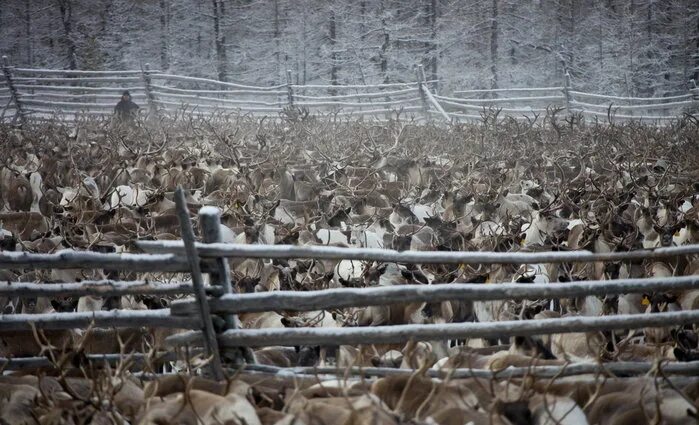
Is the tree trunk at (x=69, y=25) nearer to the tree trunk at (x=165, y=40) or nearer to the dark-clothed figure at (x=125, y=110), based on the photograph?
the tree trunk at (x=165, y=40)

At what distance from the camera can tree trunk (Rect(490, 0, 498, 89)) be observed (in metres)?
31.0

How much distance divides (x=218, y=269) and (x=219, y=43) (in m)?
31.5

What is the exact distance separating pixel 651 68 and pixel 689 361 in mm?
30819

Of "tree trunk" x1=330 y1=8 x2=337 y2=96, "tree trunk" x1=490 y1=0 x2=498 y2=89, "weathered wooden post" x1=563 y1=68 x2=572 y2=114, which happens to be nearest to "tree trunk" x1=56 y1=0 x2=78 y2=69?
"tree trunk" x1=330 y1=8 x2=337 y2=96

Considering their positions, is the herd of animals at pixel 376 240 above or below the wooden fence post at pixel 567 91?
below

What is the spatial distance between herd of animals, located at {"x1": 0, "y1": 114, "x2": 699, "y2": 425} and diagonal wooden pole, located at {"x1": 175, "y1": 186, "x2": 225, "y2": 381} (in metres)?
0.25

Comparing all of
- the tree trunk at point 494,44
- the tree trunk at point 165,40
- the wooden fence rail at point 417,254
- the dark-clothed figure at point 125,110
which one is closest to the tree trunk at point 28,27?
the tree trunk at point 165,40

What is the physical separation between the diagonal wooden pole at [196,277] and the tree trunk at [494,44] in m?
28.4

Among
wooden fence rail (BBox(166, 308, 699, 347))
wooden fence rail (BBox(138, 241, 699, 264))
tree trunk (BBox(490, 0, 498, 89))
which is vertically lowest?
wooden fence rail (BBox(166, 308, 699, 347))

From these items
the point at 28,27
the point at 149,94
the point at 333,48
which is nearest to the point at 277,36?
the point at 333,48

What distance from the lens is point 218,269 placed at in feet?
12.9

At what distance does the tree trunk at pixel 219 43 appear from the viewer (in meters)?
34.0

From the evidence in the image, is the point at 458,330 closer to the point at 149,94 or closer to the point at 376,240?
the point at 376,240

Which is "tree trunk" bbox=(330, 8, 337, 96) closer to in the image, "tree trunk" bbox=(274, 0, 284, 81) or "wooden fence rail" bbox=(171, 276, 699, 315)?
"tree trunk" bbox=(274, 0, 284, 81)
